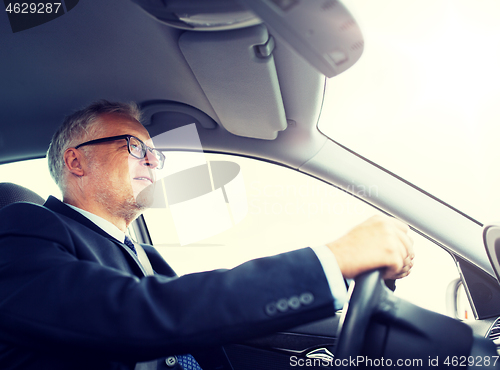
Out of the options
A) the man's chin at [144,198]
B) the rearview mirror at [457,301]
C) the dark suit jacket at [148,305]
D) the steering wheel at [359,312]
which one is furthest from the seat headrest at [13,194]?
the rearview mirror at [457,301]

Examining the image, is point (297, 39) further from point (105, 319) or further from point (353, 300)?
point (105, 319)

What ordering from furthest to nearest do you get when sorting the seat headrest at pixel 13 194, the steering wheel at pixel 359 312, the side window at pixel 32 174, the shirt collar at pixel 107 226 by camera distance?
the side window at pixel 32 174 → the seat headrest at pixel 13 194 → the shirt collar at pixel 107 226 → the steering wheel at pixel 359 312

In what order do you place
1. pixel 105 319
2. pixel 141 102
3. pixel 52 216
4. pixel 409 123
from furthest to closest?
pixel 141 102 → pixel 409 123 → pixel 52 216 → pixel 105 319

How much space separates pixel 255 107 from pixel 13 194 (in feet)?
3.61

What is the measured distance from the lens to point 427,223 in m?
1.49

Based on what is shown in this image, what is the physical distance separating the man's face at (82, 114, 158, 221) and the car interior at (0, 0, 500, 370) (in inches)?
6.4

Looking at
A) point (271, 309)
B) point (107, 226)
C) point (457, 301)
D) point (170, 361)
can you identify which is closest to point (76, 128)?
point (107, 226)

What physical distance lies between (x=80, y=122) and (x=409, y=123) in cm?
141

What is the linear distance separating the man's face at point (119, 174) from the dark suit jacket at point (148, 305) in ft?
2.21

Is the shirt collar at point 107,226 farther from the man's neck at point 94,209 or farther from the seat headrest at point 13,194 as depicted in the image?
the seat headrest at point 13,194

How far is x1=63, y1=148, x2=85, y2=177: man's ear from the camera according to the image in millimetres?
1518

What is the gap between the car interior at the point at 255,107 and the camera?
68cm

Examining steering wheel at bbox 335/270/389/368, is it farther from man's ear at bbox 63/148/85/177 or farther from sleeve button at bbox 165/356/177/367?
man's ear at bbox 63/148/85/177

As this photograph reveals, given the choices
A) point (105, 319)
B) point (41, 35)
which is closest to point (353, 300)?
point (105, 319)
